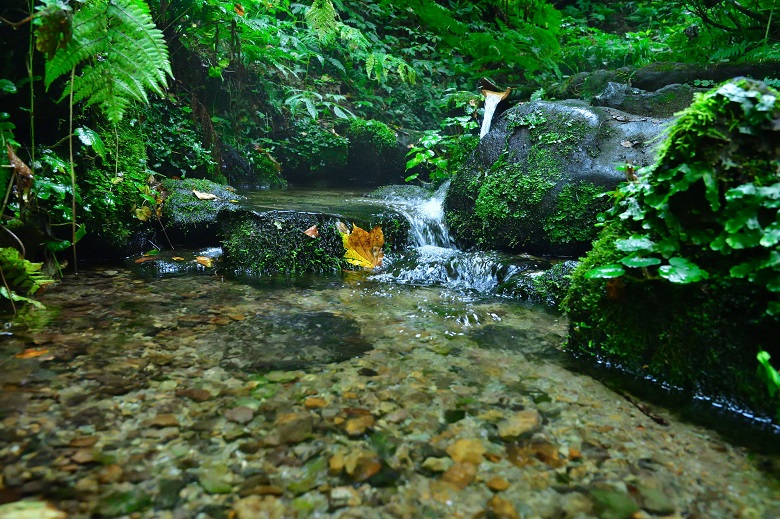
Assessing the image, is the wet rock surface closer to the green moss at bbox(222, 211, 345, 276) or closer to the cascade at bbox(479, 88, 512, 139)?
the green moss at bbox(222, 211, 345, 276)

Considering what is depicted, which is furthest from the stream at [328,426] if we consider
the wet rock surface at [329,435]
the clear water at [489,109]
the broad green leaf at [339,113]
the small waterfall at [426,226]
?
the broad green leaf at [339,113]

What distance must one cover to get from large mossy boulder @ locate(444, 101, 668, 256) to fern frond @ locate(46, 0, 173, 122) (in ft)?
11.4

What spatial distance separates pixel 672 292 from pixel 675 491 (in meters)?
1.04

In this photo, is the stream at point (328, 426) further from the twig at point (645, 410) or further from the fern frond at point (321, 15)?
the fern frond at point (321, 15)

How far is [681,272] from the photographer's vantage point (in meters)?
2.04

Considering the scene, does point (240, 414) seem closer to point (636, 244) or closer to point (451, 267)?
point (636, 244)

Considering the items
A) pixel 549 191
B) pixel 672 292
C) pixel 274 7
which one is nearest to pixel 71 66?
pixel 672 292

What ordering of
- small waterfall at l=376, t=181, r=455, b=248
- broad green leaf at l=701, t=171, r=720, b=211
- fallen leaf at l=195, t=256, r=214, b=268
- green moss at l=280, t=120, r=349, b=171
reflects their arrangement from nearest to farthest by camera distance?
broad green leaf at l=701, t=171, r=720, b=211, fallen leaf at l=195, t=256, r=214, b=268, small waterfall at l=376, t=181, r=455, b=248, green moss at l=280, t=120, r=349, b=171

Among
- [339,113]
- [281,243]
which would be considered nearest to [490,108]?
[339,113]

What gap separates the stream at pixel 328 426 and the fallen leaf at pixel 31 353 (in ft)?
0.04

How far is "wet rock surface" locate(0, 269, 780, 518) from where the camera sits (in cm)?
139

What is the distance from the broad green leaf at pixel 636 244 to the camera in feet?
7.17

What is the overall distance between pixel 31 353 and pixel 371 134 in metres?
7.26

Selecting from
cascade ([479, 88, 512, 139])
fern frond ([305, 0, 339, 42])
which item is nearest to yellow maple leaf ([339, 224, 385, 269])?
cascade ([479, 88, 512, 139])
